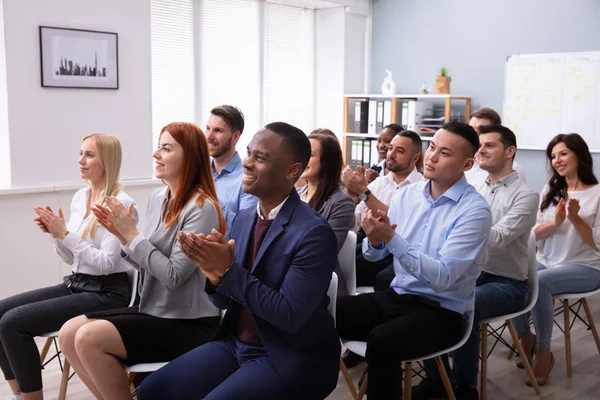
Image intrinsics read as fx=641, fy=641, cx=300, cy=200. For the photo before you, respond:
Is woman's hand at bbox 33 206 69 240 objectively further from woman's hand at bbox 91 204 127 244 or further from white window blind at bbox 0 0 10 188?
white window blind at bbox 0 0 10 188

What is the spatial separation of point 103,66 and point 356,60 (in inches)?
111

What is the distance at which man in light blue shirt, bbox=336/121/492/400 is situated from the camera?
237cm

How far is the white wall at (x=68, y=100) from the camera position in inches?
166

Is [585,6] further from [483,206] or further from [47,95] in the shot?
[47,95]

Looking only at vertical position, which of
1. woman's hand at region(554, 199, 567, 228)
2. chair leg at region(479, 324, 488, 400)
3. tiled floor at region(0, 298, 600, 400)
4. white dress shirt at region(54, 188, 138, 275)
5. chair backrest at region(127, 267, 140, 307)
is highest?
woman's hand at region(554, 199, 567, 228)

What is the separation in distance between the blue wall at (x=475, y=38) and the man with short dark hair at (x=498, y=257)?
2310mm

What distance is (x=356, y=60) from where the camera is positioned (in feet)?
21.5

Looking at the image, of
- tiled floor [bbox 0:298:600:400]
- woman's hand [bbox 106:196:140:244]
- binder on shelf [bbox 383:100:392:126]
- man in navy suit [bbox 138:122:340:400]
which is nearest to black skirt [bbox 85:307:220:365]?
man in navy suit [bbox 138:122:340:400]

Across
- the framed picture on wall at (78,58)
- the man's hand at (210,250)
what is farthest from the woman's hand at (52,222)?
the framed picture on wall at (78,58)

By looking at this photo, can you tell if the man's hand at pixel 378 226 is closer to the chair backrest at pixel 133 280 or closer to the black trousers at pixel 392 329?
the black trousers at pixel 392 329

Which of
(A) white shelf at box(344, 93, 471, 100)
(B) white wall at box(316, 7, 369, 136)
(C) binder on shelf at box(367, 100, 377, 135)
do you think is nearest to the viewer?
(A) white shelf at box(344, 93, 471, 100)

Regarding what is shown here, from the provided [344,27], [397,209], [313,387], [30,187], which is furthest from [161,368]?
[344,27]

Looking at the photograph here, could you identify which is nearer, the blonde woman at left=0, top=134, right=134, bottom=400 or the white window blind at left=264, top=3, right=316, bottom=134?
the blonde woman at left=0, top=134, right=134, bottom=400

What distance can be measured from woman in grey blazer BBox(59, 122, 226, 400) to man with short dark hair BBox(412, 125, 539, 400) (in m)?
1.18
